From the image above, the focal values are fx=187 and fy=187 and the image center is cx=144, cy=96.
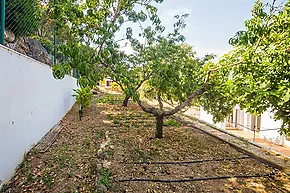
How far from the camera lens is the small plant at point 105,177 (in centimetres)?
291

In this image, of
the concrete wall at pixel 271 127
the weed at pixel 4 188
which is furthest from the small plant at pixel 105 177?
the concrete wall at pixel 271 127

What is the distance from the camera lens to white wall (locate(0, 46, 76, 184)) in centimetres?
284

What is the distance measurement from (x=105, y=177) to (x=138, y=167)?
0.74m

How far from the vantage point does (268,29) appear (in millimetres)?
3383

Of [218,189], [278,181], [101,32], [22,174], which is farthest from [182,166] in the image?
[101,32]

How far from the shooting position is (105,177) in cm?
308

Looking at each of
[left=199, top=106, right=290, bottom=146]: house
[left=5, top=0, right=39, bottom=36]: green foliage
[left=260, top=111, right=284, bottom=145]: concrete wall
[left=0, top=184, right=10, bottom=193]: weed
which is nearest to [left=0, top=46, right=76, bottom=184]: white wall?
[left=0, top=184, right=10, bottom=193]: weed

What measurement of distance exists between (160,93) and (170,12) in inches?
111

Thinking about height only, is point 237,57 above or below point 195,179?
above

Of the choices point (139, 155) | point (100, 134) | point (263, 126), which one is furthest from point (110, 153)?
point (263, 126)

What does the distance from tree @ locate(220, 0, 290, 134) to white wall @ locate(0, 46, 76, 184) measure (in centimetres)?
364

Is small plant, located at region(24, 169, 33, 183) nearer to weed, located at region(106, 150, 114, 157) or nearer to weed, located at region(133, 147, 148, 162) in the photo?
weed, located at region(106, 150, 114, 157)

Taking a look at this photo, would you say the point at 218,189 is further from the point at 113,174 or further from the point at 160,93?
the point at 160,93

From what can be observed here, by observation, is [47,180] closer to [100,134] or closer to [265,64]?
[100,134]
